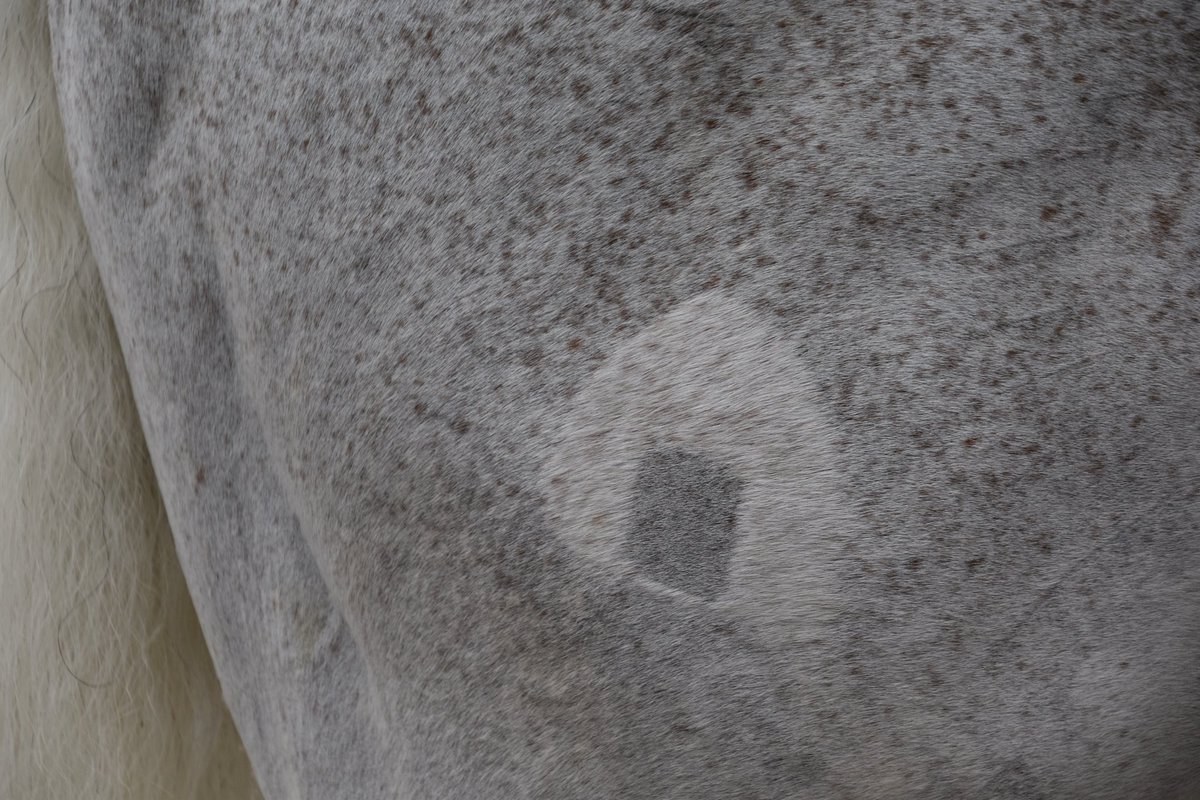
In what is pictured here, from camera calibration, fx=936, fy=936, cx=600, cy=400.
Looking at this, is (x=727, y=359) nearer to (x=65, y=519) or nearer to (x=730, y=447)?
(x=730, y=447)

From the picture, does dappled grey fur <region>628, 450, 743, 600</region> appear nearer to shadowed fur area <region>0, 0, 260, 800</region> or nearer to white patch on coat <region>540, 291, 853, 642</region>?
white patch on coat <region>540, 291, 853, 642</region>

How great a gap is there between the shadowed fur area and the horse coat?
0.32 ft

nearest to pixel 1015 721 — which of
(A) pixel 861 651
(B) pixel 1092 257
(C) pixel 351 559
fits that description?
(A) pixel 861 651

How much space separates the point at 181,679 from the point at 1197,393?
1.87 ft

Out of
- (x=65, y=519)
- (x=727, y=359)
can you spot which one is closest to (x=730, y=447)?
(x=727, y=359)

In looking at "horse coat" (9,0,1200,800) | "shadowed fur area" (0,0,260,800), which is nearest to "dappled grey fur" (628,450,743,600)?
"horse coat" (9,0,1200,800)

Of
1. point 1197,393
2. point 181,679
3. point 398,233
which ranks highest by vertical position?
point 398,233

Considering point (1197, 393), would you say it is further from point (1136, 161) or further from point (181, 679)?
point (181, 679)

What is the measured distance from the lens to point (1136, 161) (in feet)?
1.15

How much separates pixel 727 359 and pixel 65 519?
40cm

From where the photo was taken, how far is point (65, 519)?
53 centimetres

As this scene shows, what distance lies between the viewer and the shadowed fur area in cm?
51

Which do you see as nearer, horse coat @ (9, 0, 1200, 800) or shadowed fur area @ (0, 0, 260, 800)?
horse coat @ (9, 0, 1200, 800)

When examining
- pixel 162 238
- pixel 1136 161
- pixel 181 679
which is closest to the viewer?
pixel 1136 161
